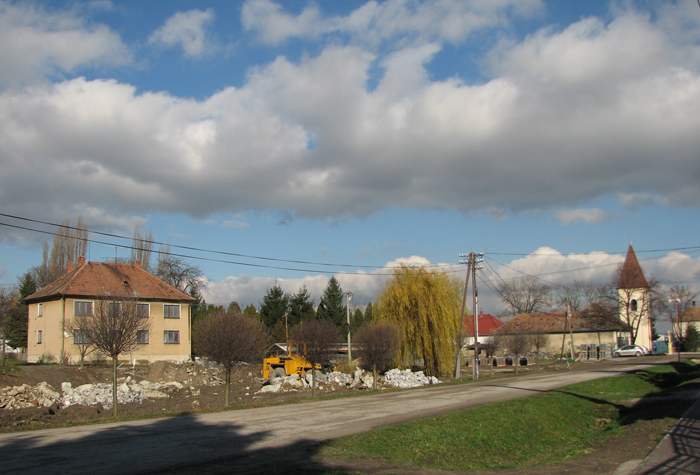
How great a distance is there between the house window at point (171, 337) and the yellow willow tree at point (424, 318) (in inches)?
743

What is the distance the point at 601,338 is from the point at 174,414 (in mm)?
73584

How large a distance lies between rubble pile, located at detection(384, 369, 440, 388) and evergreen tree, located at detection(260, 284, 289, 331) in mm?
32077

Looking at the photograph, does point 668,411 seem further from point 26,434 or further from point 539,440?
point 26,434

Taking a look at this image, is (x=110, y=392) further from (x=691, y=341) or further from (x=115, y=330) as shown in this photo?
(x=691, y=341)

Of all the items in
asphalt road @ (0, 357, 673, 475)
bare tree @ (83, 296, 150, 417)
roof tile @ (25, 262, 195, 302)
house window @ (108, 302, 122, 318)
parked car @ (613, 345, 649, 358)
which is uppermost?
roof tile @ (25, 262, 195, 302)

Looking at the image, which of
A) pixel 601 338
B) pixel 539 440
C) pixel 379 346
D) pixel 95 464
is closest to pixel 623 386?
pixel 379 346

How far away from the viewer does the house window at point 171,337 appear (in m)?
45.4

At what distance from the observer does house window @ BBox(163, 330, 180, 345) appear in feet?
149

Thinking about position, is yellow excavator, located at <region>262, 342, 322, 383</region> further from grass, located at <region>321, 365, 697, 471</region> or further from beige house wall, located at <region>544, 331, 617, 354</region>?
beige house wall, located at <region>544, 331, 617, 354</region>

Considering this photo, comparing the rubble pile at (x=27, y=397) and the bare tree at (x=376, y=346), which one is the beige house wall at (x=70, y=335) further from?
the bare tree at (x=376, y=346)

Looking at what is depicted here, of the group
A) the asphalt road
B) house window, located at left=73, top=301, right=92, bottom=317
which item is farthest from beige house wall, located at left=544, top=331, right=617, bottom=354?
the asphalt road

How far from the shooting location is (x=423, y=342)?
38.8 meters

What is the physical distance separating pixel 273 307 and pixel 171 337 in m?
22.4

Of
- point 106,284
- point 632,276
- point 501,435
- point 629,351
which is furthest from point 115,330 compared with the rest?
point 632,276
